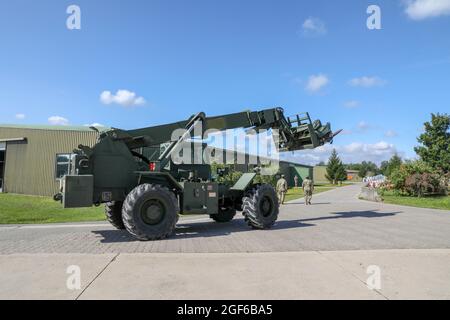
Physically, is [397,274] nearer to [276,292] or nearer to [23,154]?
[276,292]

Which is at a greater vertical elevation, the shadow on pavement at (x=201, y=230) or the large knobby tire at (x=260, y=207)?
the large knobby tire at (x=260, y=207)

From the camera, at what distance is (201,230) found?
1169cm

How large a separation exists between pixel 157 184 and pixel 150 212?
84 cm

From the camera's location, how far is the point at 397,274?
6312 mm

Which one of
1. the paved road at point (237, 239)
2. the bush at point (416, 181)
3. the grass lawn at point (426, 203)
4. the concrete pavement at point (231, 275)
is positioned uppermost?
the bush at point (416, 181)

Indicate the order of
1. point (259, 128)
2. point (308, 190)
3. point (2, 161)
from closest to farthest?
1. point (259, 128)
2. point (308, 190)
3. point (2, 161)

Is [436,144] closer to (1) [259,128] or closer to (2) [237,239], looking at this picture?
(1) [259,128]

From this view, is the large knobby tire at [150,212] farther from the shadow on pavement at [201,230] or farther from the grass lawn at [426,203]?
the grass lawn at [426,203]

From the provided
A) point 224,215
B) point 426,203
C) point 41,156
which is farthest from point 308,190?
point 41,156

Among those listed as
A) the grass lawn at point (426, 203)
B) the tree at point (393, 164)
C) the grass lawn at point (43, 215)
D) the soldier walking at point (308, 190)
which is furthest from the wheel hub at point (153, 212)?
the tree at point (393, 164)

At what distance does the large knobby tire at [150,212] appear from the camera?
956 cm
